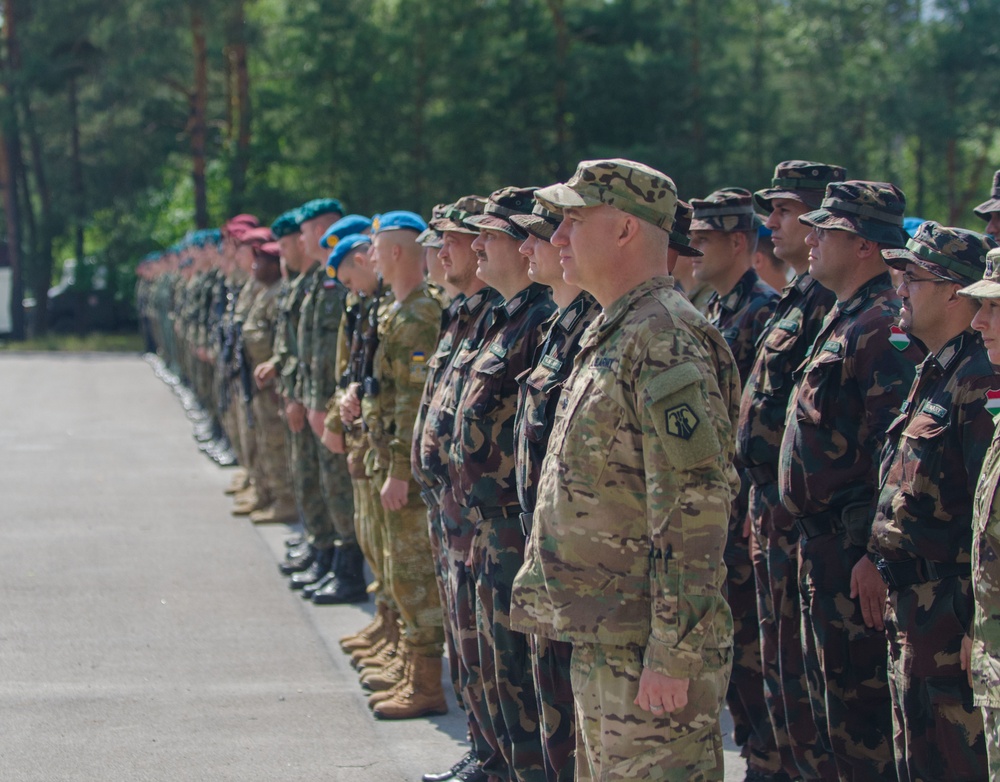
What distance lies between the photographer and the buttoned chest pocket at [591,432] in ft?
10.8

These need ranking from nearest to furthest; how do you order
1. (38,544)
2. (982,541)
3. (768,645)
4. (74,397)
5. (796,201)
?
(982,541)
(768,645)
(796,201)
(38,544)
(74,397)

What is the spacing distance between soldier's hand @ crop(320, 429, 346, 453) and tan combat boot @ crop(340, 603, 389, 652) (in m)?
1.01

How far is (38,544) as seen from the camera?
9.59 metres

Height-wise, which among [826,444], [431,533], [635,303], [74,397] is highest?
[635,303]

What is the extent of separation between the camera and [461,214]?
17.3ft

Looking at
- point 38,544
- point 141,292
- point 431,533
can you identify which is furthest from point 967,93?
point 431,533

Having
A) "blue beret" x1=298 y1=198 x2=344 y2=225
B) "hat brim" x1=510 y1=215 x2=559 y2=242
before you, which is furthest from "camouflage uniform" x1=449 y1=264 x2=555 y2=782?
"blue beret" x1=298 y1=198 x2=344 y2=225

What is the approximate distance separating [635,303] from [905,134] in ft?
98.2

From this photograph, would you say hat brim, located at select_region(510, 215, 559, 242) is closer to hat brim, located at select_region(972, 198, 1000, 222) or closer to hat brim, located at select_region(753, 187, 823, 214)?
hat brim, located at select_region(753, 187, 823, 214)

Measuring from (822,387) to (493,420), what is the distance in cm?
113

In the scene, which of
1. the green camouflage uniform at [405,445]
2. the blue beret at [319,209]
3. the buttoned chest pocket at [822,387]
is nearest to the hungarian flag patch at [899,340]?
the buttoned chest pocket at [822,387]

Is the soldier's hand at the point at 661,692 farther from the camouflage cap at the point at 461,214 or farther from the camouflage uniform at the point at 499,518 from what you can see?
the camouflage cap at the point at 461,214

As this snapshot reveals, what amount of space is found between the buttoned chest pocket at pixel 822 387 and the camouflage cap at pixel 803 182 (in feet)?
3.31

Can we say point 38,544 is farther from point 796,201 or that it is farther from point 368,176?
point 368,176
